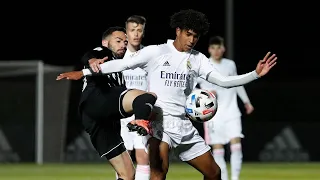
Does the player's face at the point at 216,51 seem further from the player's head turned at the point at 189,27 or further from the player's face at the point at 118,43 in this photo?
the player's head turned at the point at 189,27

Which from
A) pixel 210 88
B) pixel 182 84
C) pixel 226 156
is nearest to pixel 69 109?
pixel 226 156

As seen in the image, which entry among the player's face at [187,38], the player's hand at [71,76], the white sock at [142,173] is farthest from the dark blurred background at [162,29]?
the player's hand at [71,76]

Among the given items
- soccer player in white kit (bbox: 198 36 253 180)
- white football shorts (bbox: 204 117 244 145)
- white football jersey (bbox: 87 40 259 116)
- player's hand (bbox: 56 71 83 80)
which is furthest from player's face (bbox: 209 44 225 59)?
player's hand (bbox: 56 71 83 80)

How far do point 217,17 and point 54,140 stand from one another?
2483 cm

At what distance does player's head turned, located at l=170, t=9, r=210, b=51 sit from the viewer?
10.2 metres

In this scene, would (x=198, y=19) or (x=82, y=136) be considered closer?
(x=198, y=19)

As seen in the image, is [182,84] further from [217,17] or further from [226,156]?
[217,17]

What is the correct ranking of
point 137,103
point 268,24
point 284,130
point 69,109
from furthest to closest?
1. point 268,24
2. point 69,109
3. point 284,130
4. point 137,103

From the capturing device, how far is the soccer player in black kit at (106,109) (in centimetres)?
1023

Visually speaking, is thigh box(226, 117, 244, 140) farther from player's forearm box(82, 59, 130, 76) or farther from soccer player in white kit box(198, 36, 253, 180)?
player's forearm box(82, 59, 130, 76)

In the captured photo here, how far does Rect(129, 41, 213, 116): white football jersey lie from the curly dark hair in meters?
0.27

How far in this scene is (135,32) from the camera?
493 inches

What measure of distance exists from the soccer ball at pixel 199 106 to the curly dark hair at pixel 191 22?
2.06ft

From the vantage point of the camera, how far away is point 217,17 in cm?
4741
